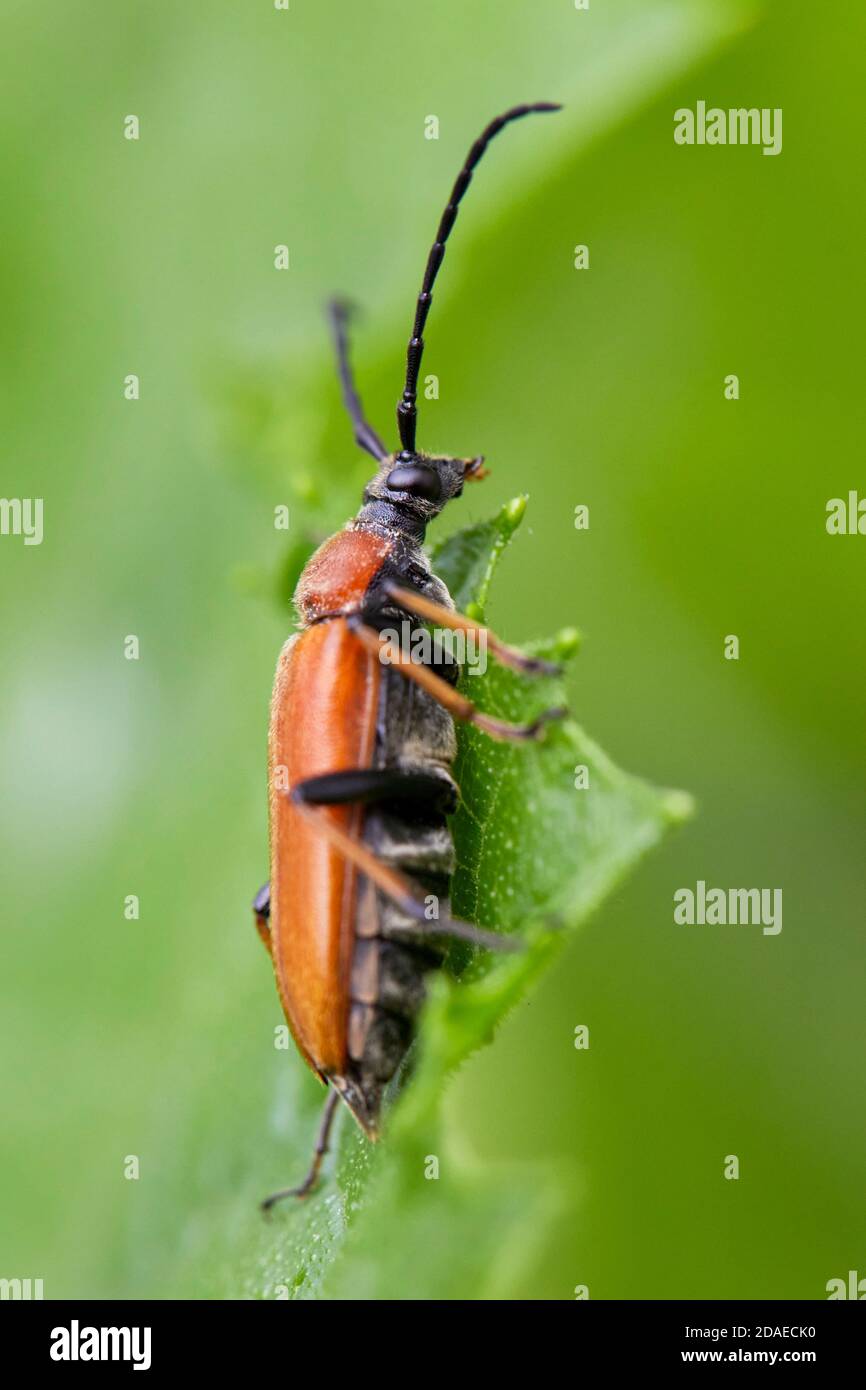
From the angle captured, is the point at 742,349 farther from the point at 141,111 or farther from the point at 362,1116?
the point at 362,1116

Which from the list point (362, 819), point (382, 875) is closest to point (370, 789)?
point (362, 819)

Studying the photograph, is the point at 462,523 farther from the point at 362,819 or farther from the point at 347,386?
the point at 362,819

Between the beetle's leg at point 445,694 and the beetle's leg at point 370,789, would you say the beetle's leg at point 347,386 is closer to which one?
the beetle's leg at point 445,694

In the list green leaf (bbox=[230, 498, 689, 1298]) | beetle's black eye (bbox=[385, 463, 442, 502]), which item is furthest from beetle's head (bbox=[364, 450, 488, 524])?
green leaf (bbox=[230, 498, 689, 1298])

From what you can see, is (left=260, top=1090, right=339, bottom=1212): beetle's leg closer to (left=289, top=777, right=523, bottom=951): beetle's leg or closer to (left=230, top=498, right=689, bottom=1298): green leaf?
(left=230, top=498, right=689, bottom=1298): green leaf

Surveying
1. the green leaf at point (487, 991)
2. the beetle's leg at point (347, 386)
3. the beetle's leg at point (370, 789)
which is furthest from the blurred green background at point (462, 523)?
the beetle's leg at point (370, 789)
